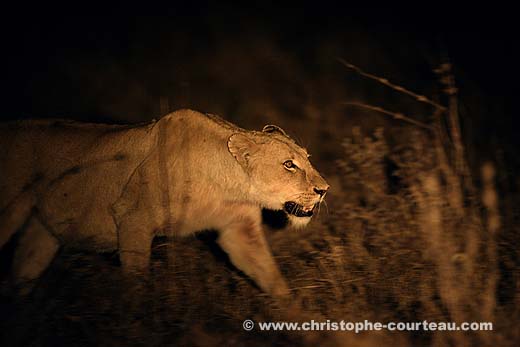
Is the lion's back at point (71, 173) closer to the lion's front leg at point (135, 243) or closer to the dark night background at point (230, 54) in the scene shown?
the lion's front leg at point (135, 243)

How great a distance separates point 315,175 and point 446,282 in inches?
46.8

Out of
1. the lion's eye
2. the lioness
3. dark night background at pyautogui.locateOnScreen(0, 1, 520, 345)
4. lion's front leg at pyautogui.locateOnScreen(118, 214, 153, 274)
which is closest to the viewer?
lion's front leg at pyautogui.locateOnScreen(118, 214, 153, 274)

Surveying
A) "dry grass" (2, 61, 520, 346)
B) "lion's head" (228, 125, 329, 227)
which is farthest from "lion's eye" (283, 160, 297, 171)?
"dry grass" (2, 61, 520, 346)

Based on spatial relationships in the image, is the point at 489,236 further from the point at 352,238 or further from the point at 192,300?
the point at 192,300

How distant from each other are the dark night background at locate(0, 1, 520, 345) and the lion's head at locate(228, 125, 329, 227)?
85.7 inches

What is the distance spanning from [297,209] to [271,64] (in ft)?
20.3

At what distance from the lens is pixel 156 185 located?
5.38 metres

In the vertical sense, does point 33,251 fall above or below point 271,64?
below

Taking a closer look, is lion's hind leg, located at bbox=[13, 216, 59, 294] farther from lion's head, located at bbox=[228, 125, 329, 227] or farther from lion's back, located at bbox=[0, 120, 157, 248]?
lion's head, located at bbox=[228, 125, 329, 227]

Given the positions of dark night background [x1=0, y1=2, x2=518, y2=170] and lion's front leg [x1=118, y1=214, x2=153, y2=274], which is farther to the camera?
dark night background [x1=0, y1=2, x2=518, y2=170]

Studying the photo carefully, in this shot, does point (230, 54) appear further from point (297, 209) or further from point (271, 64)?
point (297, 209)

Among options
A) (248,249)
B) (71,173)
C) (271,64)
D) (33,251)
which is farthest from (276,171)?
(271,64)

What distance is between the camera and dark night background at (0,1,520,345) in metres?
9.26

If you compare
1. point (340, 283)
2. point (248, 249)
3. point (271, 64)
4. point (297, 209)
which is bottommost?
point (340, 283)
